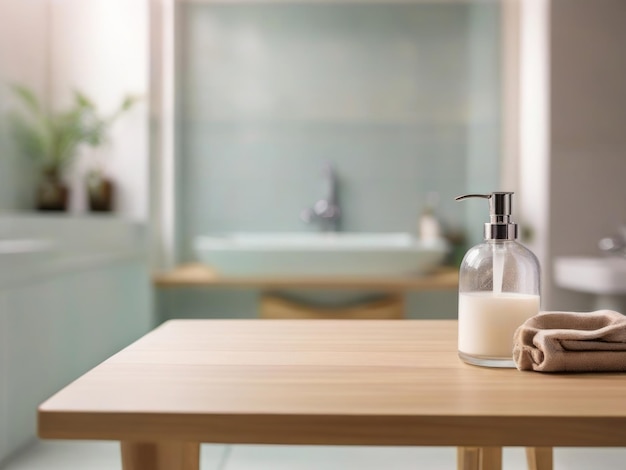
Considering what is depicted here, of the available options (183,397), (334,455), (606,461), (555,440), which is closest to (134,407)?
(183,397)

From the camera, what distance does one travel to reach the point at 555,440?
60 cm

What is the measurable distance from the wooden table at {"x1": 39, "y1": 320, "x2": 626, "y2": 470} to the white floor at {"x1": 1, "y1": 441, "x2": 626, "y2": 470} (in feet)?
4.16

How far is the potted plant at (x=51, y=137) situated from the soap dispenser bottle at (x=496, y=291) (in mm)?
2192

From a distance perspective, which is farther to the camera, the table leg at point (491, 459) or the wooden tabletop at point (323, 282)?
the wooden tabletop at point (323, 282)

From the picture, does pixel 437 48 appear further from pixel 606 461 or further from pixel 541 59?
pixel 606 461

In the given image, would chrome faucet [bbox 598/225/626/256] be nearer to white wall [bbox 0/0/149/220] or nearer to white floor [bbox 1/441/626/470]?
white floor [bbox 1/441/626/470]

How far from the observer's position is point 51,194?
105 inches

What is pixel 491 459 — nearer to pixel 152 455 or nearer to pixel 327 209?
pixel 152 455

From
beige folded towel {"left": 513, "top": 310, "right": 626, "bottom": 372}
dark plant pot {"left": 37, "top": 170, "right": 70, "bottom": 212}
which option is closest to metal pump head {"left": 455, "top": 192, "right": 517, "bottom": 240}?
beige folded towel {"left": 513, "top": 310, "right": 626, "bottom": 372}

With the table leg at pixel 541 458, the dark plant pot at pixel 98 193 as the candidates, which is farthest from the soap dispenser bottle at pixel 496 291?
the dark plant pot at pixel 98 193

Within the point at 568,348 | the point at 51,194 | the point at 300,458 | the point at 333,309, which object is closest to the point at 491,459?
the point at 568,348

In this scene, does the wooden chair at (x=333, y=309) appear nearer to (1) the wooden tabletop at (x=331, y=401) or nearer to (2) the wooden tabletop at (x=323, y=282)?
(2) the wooden tabletop at (x=323, y=282)

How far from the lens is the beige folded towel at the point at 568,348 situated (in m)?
0.77

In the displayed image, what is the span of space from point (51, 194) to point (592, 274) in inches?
79.1
